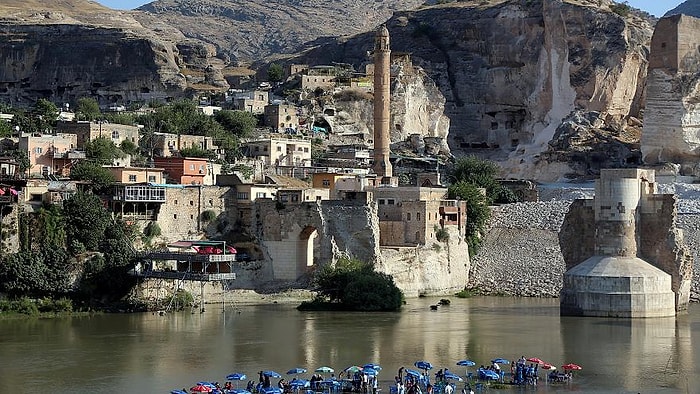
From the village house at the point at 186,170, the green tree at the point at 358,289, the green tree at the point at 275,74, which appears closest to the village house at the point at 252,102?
the green tree at the point at 275,74

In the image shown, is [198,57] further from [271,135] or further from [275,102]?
[271,135]

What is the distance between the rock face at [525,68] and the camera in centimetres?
9031

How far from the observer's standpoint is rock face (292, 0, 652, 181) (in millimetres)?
90312

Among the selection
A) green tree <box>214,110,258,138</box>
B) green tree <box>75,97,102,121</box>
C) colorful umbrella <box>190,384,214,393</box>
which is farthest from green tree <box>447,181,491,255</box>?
colorful umbrella <box>190,384,214,393</box>

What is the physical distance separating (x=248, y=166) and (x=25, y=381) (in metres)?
32.7

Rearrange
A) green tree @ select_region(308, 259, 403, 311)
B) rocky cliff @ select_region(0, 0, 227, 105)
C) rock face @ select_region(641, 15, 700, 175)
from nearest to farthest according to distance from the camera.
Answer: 1. green tree @ select_region(308, 259, 403, 311)
2. rock face @ select_region(641, 15, 700, 175)
3. rocky cliff @ select_region(0, 0, 227, 105)

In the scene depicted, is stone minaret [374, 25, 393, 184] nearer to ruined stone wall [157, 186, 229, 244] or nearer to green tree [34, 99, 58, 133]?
ruined stone wall [157, 186, 229, 244]

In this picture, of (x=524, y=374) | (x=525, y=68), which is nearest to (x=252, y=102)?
(x=525, y=68)

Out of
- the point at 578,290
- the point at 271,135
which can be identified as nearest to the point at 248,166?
the point at 271,135

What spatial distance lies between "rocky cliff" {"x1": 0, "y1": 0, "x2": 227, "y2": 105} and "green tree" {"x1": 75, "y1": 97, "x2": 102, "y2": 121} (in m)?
3.98

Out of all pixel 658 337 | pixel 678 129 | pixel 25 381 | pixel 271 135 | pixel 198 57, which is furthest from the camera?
pixel 198 57

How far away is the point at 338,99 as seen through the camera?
8644 centimetres

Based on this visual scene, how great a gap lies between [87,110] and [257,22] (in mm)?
110180

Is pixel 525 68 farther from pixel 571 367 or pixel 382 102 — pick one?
pixel 571 367
